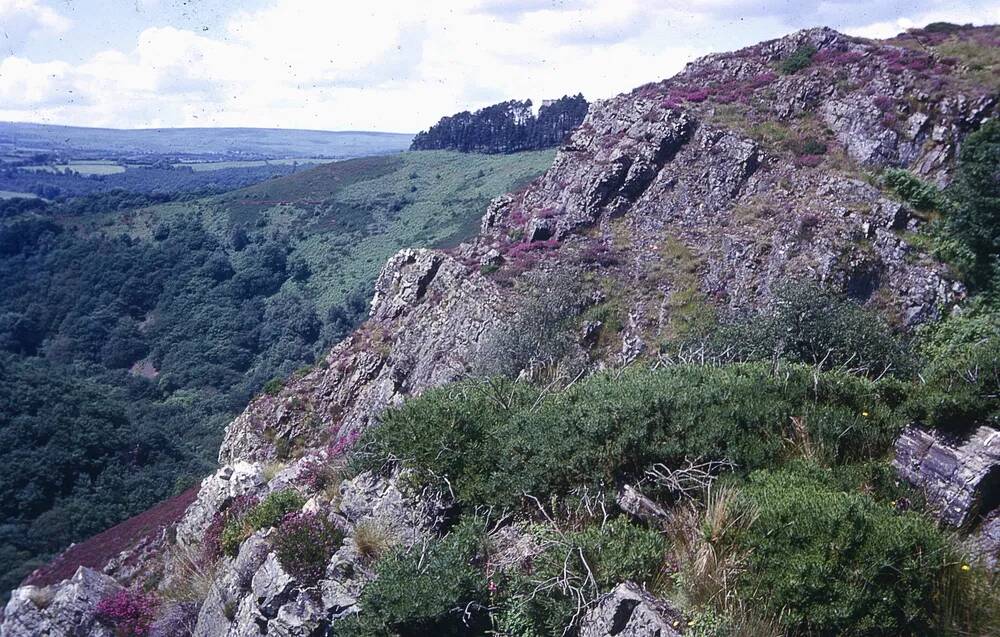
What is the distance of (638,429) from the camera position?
5805 millimetres

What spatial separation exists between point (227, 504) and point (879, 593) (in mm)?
8694

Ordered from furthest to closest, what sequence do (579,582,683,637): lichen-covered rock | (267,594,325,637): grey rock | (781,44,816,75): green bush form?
(781,44,816,75): green bush → (267,594,325,637): grey rock → (579,582,683,637): lichen-covered rock

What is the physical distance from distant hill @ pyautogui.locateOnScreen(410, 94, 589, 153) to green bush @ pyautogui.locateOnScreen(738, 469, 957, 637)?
87.0m

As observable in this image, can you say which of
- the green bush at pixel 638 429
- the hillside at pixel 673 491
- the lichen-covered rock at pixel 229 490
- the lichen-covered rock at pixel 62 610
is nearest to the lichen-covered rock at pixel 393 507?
the hillside at pixel 673 491

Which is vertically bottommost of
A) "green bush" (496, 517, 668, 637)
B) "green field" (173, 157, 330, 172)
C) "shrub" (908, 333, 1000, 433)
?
"green field" (173, 157, 330, 172)

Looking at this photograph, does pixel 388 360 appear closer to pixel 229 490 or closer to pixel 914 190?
pixel 229 490

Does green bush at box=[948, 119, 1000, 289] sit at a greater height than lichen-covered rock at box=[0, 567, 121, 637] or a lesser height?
greater

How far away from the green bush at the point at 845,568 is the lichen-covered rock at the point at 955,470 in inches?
25.6

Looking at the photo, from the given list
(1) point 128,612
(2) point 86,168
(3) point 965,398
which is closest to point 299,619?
(1) point 128,612

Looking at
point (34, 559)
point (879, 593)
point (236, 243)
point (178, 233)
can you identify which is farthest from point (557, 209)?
point (178, 233)

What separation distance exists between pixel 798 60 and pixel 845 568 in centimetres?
2747

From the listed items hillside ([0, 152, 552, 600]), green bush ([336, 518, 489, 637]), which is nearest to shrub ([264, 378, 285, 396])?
hillside ([0, 152, 552, 600])

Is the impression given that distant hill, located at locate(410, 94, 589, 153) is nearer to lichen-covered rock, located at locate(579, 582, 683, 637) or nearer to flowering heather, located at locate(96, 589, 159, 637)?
flowering heather, located at locate(96, 589, 159, 637)

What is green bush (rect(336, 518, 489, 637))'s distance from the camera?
15.8ft
